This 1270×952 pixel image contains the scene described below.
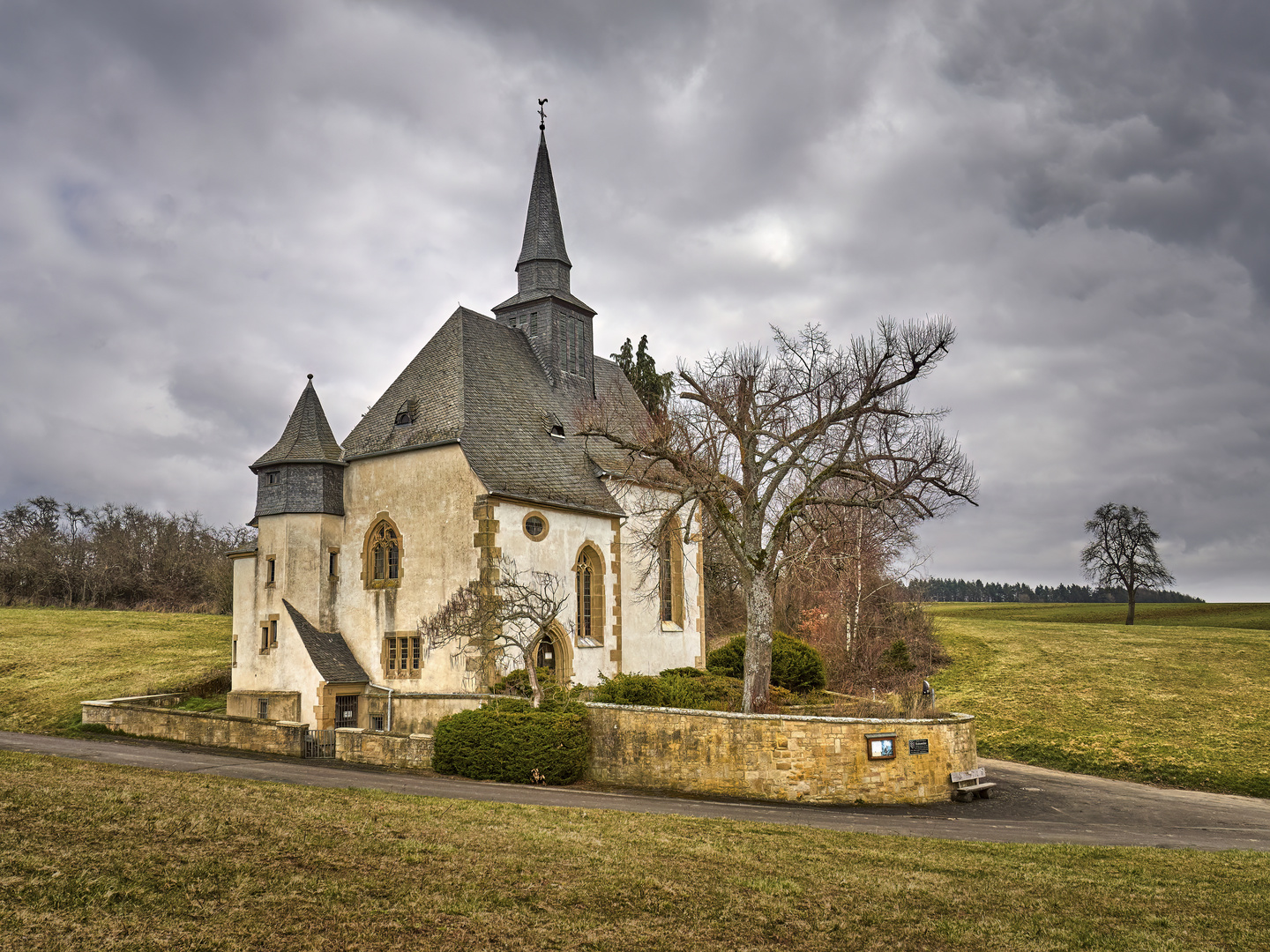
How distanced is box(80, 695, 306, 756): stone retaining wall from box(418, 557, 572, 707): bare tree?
163 inches

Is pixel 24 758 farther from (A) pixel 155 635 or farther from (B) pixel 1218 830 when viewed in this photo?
(A) pixel 155 635

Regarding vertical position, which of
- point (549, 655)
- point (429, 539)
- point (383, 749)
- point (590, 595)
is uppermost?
point (429, 539)

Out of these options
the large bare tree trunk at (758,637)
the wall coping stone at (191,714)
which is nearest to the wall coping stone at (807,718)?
the large bare tree trunk at (758,637)

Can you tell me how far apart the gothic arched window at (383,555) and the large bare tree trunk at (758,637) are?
33.9ft

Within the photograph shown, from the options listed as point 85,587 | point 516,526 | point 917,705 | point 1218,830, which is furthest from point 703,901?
point 85,587

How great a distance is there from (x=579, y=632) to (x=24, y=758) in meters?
14.2

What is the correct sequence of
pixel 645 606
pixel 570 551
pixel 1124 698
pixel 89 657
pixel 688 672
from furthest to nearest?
pixel 89 657 < pixel 1124 698 < pixel 645 606 < pixel 688 672 < pixel 570 551

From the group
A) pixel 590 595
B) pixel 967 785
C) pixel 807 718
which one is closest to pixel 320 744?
pixel 590 595

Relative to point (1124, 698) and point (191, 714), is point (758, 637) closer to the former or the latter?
point (191, 714)

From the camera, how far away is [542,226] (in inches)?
1289

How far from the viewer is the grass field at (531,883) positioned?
294 inches

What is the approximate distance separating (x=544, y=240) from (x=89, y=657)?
2428 cm

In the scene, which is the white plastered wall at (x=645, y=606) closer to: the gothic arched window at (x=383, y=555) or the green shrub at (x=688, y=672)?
the green shrub at (x=688, y=672)

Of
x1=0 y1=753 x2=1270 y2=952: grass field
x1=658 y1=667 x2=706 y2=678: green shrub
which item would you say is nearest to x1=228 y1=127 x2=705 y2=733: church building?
x1=658 y1=667 x2=706 y2=678: green shrub
